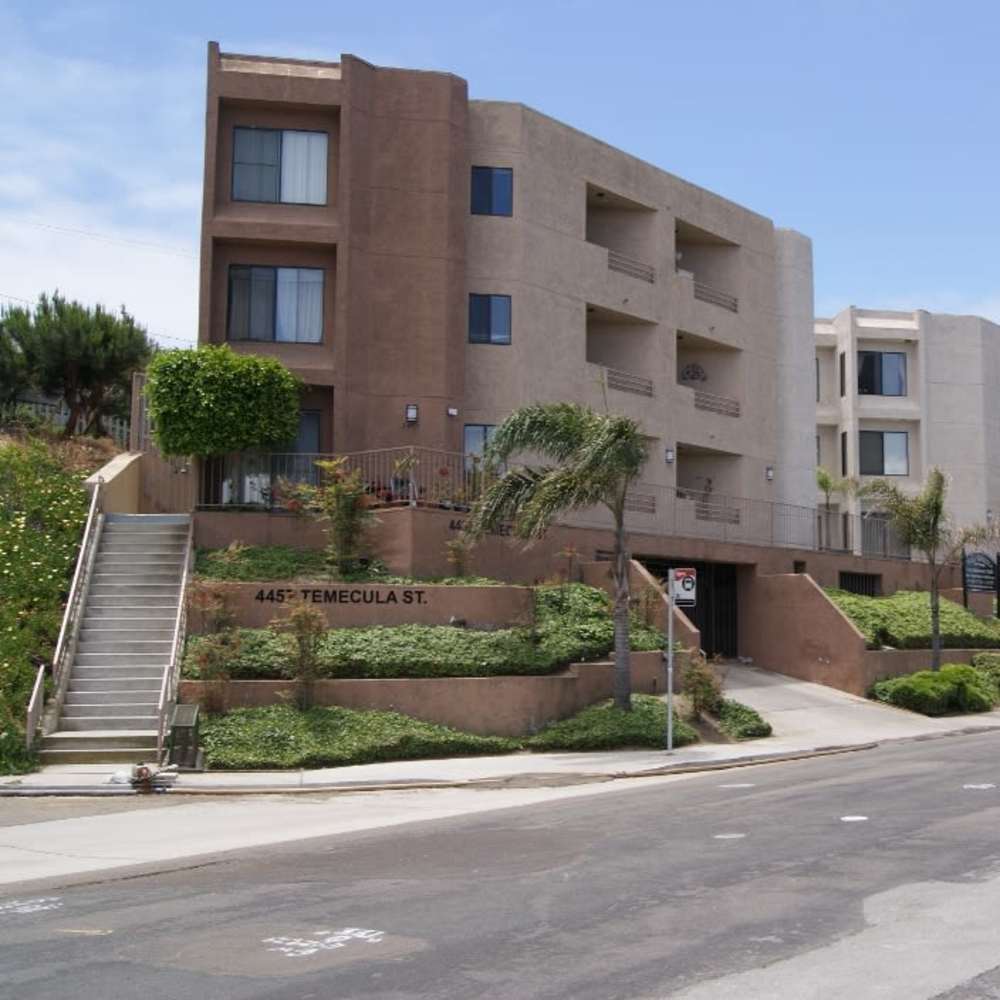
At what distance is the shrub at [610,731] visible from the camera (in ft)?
68.5

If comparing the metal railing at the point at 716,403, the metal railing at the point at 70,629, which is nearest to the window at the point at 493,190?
the metal railing at the point at 716,403

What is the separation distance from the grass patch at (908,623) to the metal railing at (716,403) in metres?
6.00

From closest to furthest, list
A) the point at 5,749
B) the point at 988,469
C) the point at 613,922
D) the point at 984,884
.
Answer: the point at 613,922 → the point at 984,884 → the point at 5,749 → the point at 988,469

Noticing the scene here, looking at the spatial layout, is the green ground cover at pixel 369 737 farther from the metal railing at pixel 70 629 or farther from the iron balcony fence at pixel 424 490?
the iron balcony fence at pixel 424 490

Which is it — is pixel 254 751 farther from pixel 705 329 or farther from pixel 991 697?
pixel 705 329

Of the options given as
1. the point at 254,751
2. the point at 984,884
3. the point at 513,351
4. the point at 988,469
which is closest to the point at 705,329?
the point at 513,351

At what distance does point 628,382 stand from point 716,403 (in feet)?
12.7

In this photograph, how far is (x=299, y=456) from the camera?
2708cm

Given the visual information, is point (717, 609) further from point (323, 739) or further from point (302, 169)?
point (323, 739)

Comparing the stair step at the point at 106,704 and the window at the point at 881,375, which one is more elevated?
the window at the point at 881,375

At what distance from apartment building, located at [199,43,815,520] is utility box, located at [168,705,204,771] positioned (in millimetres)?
8831

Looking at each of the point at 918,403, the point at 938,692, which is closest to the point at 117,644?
the point at 938,692

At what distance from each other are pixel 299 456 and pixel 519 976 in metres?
20.4

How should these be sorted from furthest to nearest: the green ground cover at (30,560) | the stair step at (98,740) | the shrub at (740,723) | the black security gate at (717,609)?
the black security gate at (717,609), the shrub at (740,723), the green ground cover at (30,560), the stair step at (98,740)
